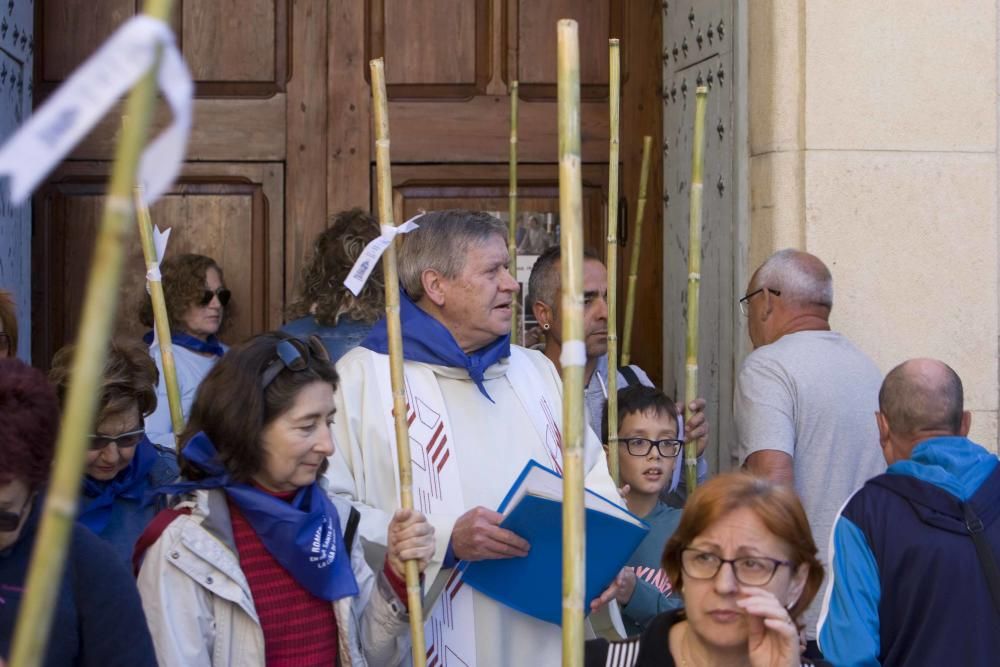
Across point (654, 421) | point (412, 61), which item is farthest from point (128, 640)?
point (412, 61)

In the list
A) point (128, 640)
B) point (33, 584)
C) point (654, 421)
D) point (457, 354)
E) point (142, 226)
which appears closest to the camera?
point (33, 584)

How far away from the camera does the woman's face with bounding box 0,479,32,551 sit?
191 centimetres

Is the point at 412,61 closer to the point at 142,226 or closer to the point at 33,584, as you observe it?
the point at 142,226

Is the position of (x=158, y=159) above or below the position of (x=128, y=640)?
above

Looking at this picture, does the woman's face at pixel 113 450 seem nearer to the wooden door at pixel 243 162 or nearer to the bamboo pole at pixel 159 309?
the bamboo pole at pixel 159 309

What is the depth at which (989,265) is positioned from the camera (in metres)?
4.37

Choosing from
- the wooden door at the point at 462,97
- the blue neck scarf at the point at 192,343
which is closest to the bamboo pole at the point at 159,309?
the blue neck scarf at the point at 192,343

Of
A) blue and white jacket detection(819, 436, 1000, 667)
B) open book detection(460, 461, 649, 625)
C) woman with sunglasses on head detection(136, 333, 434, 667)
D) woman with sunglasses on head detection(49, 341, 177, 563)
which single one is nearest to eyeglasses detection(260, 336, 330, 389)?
woman with sunglasses on head detection(136, 333, 434, 667)

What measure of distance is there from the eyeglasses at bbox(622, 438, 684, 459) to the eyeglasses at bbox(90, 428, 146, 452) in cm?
132

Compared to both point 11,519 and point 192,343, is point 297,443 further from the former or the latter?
point 192,343

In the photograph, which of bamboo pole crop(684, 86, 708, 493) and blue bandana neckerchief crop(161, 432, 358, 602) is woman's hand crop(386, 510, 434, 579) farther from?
bamboo pole crop(684, 86, 708, 493)

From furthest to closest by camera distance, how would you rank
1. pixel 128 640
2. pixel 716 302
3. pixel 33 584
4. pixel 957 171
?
1. pixel 716 302
2. pixel 957 171
3. pixel 128 640
4. pixel 33 584

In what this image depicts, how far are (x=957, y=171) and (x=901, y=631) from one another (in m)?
1.76

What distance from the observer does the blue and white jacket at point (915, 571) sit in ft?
9.78
